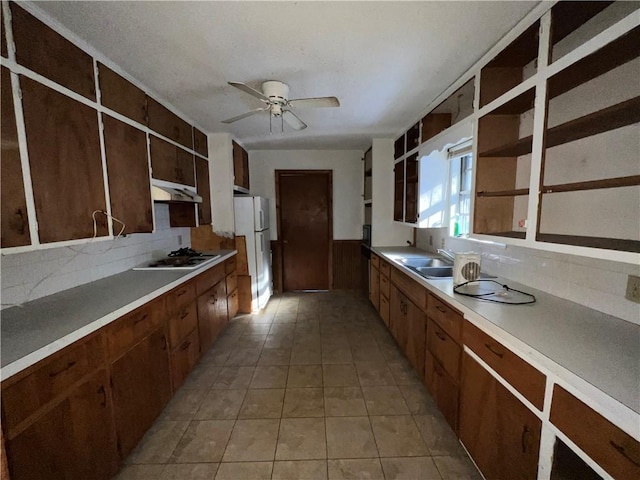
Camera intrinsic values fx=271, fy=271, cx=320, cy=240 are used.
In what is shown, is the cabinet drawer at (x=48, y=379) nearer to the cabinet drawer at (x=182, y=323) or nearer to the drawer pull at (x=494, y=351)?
the cabinet drawer at (x=182, y=323)

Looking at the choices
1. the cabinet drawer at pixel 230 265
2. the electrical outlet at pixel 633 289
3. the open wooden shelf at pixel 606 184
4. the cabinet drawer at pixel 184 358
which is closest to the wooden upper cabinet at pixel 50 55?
the cabinet drawer at pixel 184 358

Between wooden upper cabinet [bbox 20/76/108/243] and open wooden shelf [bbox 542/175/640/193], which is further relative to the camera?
wooden upper cabinet [bbox 20/76/108/243]

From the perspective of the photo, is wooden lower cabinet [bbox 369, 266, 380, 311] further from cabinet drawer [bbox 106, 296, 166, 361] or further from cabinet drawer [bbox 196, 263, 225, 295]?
cabinet drawer [bbox 106, 296, 166, 361]

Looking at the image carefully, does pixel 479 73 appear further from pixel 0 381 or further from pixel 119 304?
pixel 0 381

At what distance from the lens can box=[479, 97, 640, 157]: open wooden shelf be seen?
1019 mm

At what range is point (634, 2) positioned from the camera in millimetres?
1128

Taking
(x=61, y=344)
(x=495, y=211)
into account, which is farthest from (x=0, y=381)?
(x=495, y=211)

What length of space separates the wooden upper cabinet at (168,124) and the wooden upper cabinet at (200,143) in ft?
0.36

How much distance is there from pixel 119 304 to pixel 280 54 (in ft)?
5.75

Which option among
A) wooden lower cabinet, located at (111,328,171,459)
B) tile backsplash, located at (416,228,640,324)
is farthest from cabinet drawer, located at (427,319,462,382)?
wooden lower cabinet, located at (111,328,171,459)

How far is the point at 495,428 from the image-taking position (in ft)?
4.09

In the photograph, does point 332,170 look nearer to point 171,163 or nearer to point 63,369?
point 171,163

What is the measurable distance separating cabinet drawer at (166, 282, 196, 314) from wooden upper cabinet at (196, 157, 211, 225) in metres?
1.11

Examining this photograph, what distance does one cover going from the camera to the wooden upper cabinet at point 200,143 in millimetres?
3086
